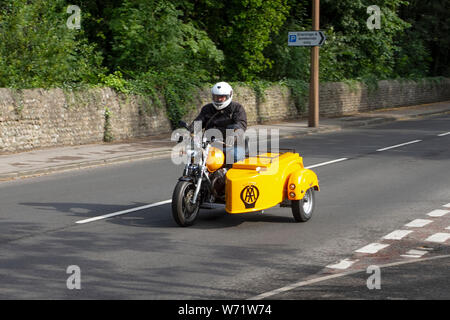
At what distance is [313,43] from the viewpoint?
2484 centimetres

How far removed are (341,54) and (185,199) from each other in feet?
92.9

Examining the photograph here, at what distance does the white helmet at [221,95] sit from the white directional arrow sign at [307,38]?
1575 centimetres

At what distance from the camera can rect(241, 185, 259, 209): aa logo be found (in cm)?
898

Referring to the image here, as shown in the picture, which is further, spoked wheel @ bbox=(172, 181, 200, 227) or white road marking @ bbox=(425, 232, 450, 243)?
spoked wheel @ bbox=(172, 181, 200, 227)

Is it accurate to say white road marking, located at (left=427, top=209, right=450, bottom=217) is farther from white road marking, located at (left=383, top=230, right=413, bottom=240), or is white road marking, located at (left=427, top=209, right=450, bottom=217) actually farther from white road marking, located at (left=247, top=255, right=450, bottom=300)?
white road marking, located at (left=247, top=255, right=450, bottom=300)

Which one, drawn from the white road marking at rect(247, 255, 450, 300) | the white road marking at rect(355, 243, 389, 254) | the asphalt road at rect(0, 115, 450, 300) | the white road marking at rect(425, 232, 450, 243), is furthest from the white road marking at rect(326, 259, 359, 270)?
the white road marking at rect(425, 232, 450, 243)

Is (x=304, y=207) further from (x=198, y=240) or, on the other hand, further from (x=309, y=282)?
(x=309, y=282)

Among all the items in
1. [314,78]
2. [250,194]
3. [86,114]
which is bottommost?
[250,194]

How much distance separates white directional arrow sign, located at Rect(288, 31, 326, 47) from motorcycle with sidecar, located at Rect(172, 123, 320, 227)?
15.7 meters

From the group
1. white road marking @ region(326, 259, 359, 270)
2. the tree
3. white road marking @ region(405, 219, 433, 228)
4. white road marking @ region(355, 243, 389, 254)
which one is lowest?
white road marking @ region(326, 259, 359, 270)

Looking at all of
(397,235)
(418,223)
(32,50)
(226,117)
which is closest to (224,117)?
(226,117)

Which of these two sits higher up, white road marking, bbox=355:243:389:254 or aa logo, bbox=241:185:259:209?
aa logo, bbox=241:185:259:209

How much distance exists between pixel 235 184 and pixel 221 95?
1.23m

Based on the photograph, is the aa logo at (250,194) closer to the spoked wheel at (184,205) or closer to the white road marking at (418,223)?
the spoked wheel at (184,205)
